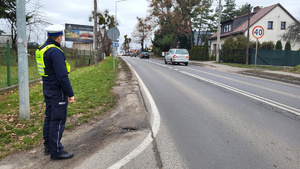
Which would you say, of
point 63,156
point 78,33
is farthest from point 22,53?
point 78,33

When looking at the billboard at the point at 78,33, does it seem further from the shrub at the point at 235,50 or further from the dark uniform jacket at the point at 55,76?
the dark uniform jacket at the point at 55,76

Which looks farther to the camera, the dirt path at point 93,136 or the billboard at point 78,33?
the billboard at point 78,33

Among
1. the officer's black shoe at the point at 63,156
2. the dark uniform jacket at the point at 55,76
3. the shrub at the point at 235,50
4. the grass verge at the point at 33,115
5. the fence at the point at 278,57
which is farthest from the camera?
the shrub at the point at 235,50

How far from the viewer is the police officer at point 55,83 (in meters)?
3.44

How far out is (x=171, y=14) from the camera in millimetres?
44344

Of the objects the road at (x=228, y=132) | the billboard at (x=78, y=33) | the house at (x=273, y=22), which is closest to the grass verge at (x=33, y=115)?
the road at (x=228, y=132)

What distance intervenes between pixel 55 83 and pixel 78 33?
5912cm

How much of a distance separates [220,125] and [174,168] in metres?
2.17

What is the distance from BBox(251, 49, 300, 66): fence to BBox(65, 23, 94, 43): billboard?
43.3 meters

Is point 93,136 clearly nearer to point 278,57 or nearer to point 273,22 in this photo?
point 278,57

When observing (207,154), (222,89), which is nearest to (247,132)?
(207,154)

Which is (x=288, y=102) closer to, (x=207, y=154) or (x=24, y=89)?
(x=207, y=154)

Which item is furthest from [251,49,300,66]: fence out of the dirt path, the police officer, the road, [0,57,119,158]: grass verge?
the police officer

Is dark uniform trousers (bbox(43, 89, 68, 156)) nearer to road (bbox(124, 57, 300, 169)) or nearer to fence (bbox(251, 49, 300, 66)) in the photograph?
road (bbox(124, 57, 300, 169))
